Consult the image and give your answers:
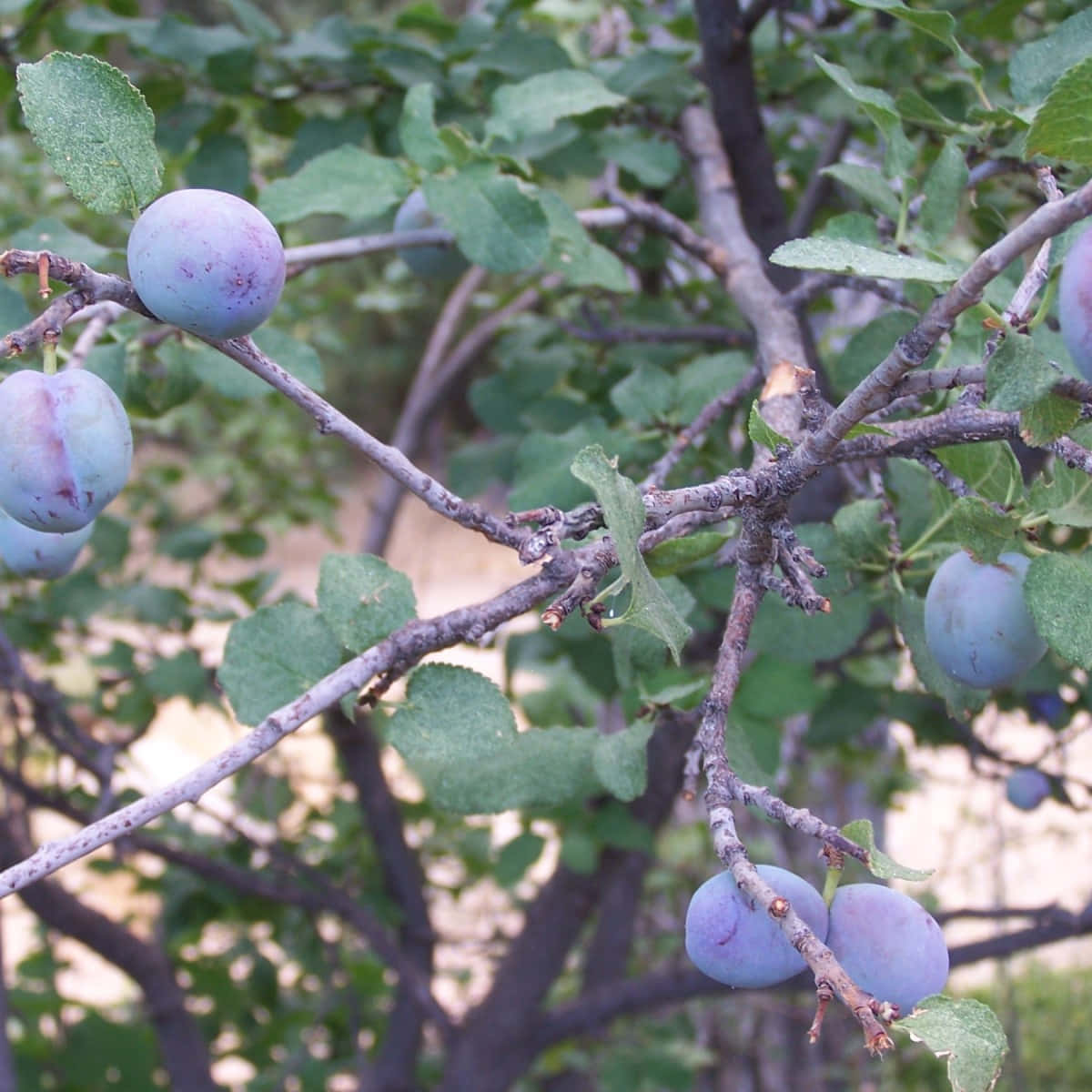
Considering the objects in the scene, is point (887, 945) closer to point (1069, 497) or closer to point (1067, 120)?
point (1069, 497)

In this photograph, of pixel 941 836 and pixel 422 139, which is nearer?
pixel 422 139

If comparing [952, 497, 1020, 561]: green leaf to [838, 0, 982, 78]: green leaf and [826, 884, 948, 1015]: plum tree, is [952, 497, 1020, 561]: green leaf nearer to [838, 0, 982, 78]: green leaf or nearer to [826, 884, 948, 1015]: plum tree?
[826, 884, 948, 1015]: plum tree

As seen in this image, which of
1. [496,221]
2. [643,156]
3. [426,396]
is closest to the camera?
[496,221]

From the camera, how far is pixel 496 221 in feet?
2.79

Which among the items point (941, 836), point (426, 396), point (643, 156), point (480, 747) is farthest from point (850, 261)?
point (941, 836)

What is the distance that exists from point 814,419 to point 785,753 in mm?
2165

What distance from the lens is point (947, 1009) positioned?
0.45 meters

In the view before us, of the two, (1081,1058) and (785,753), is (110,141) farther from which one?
(1081,1058)

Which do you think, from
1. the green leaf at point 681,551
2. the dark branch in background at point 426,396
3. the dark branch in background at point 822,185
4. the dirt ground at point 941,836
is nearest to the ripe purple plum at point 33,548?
the green leaf at point 681,551

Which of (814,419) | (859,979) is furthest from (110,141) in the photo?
(859,979)

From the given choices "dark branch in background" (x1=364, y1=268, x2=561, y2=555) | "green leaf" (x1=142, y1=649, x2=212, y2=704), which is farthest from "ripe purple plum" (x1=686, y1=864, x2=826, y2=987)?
"dark branch in background" (x1=364, y1=268, x2=561, y2=555)

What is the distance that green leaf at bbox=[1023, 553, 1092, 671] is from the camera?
557 millimetres

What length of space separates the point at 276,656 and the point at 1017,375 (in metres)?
0.42

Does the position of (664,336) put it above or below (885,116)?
above
